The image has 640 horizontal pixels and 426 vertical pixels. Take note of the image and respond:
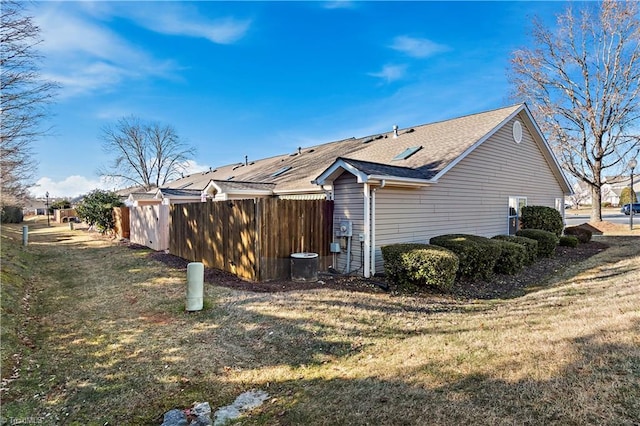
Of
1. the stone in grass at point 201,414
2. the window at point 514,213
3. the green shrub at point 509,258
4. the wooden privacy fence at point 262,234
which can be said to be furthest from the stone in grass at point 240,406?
the window at point 514,213

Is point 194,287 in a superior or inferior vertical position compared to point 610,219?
inferior

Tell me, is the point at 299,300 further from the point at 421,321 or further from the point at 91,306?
the point at 91,306

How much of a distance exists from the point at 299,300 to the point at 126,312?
3.27 meters

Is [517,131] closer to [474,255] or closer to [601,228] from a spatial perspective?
[474,255]

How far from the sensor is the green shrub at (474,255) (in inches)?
345

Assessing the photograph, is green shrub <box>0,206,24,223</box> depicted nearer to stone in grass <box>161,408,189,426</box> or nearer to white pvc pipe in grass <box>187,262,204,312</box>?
white pvc pipe in grass <box>187,262,204,312</box>

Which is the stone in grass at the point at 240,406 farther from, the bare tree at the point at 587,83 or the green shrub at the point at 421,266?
the bare tree at the point at 587,83

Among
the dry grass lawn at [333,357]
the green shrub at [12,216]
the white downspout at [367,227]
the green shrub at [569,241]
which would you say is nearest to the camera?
the dry grass lawn at [333,357]

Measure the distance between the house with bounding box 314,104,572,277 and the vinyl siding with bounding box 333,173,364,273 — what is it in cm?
3

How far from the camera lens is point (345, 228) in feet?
30.1

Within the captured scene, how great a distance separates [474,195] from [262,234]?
307 inches

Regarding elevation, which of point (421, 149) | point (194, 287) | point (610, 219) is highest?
point (421, 149)

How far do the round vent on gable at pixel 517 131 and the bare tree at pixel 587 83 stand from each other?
12.6m

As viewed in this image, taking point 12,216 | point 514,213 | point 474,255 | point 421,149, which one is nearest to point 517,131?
point 514,213
